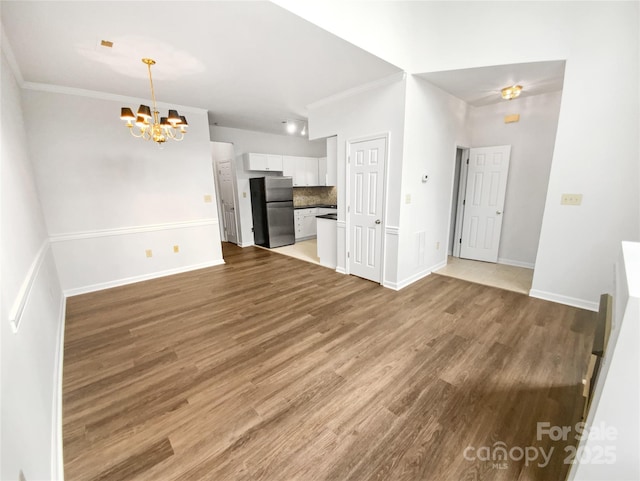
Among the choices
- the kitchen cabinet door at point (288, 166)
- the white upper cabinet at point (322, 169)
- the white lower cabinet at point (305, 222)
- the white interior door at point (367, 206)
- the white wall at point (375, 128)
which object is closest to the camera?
the white wall at point (375, 128)

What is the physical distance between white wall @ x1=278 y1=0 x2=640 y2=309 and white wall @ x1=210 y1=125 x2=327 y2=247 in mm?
3966

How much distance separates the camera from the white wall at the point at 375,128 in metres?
3.25

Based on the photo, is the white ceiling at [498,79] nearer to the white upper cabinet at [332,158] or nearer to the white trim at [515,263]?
the white upper cabinet at [332,158]

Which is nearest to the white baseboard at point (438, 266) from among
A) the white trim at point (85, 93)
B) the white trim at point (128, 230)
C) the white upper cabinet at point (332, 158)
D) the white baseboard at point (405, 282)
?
the white baseboard at point (405, 282)

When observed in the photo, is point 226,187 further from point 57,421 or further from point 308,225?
point 57,421

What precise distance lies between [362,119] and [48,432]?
13.2 ft

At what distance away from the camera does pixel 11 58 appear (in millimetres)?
2453

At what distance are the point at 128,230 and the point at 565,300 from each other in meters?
5.82

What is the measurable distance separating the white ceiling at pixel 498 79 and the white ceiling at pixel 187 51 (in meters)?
0.84

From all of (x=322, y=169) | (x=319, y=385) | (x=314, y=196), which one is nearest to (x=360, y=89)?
(x=319, y=385)

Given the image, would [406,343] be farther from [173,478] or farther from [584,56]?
[584,56]

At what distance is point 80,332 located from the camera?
2.64m

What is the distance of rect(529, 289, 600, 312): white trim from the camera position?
2.89 meters

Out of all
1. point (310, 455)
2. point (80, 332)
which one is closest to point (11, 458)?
point (310, 455)
